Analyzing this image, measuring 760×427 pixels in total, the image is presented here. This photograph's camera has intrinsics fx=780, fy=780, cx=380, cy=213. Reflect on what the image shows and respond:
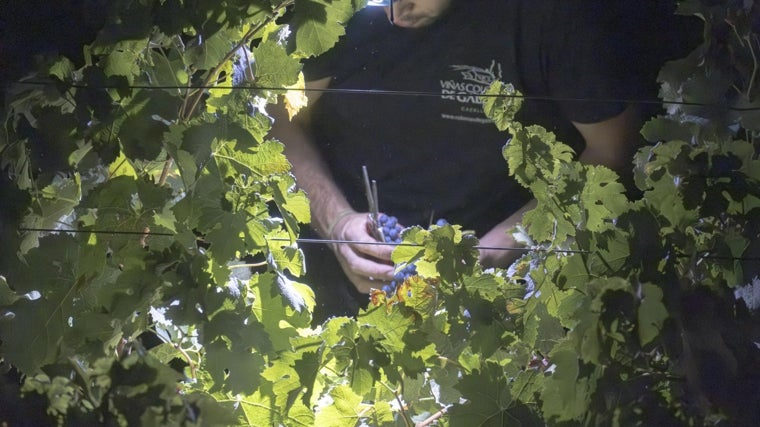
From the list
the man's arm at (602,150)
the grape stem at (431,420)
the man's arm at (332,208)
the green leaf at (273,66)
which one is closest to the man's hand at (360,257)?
the man's arm at (332,208)

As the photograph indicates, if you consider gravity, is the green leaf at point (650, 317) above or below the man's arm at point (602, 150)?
above

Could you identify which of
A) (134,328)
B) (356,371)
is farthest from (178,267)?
(356,371)

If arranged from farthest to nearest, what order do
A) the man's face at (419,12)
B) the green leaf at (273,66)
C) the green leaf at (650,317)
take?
the man's face at (419,12), the green leaf at (273,66), the green leaf at (650,317)

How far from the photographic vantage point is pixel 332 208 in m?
1.61

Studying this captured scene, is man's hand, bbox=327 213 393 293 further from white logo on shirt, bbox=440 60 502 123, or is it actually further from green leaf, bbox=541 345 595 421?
green leaf, bbox=541 345 595 421

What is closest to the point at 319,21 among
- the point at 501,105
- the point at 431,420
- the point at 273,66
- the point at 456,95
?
the point at 273,66

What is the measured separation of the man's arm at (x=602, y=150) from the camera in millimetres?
1572

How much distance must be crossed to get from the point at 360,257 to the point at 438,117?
0.33 meters

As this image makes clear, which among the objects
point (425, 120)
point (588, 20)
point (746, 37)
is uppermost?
point (746, 37)

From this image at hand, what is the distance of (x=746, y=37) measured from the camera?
0.87 metres

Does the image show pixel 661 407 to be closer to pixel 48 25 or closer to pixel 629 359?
pixel 629 359

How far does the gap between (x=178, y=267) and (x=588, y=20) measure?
107cm

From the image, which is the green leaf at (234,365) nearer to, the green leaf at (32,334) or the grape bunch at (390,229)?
the green leaf at (32,334)

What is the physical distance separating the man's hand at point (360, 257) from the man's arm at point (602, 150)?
203mm
